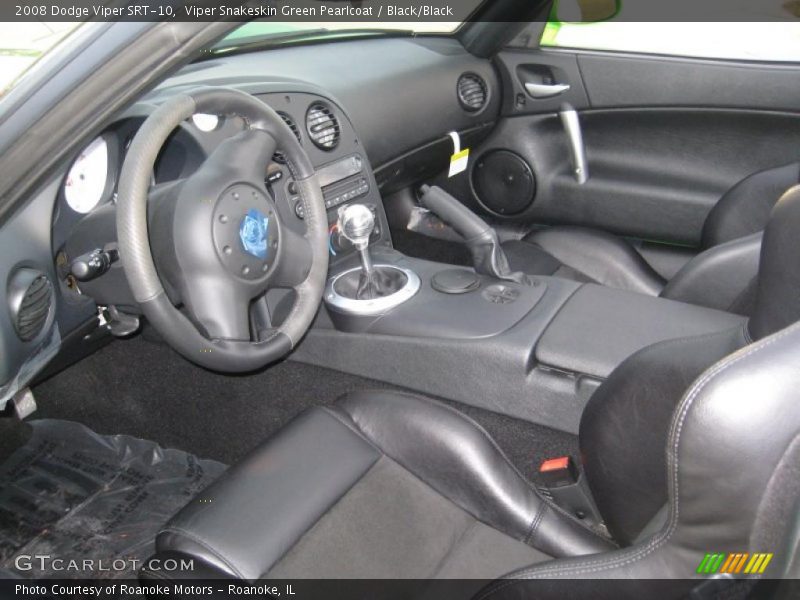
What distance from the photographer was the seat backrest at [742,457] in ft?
2.18

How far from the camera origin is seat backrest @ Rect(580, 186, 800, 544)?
86 cm

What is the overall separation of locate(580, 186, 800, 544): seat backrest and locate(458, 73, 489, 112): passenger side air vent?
159cm

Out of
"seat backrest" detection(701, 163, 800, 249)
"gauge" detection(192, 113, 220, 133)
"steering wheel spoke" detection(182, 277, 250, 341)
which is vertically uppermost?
"gauge" detection(192, 113, 220, 133)

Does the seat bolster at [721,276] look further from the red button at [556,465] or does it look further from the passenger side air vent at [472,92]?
the passenger side air vent at [472,92]

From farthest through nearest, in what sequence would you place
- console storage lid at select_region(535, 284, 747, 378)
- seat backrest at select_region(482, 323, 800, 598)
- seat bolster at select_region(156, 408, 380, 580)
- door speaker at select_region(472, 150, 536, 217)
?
1. door speaker at select_region(472, 150, 536, 217)
2. console storage lid at select_region(535, 284, 747, 378)
3. seat bolster at select_region(156, 408, 380, 580)
4. seat backrest at select_region(482, 323, 800, 598)

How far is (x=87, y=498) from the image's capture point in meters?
1.91

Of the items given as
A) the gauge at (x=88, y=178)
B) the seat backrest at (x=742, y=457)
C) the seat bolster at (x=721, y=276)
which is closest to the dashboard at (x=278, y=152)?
the gauge at (x=88, y=178)

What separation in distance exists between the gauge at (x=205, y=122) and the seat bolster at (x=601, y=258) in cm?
105

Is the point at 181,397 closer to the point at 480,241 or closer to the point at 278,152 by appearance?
the point at 278,152

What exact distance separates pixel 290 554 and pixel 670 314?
33.1 inches

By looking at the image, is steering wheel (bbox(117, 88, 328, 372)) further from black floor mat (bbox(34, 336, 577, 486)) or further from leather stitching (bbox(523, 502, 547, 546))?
leather stitching (bbox(523, 502, 547, 546))

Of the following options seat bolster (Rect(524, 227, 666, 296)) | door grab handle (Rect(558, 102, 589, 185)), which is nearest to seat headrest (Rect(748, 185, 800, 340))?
seat bolster (Rect(524, 227, 666, 296))

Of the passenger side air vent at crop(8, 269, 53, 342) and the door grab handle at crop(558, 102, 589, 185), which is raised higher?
the passenger side air vent at crop(8, 269, 53, 342)

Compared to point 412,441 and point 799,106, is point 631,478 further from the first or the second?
point 799,106
